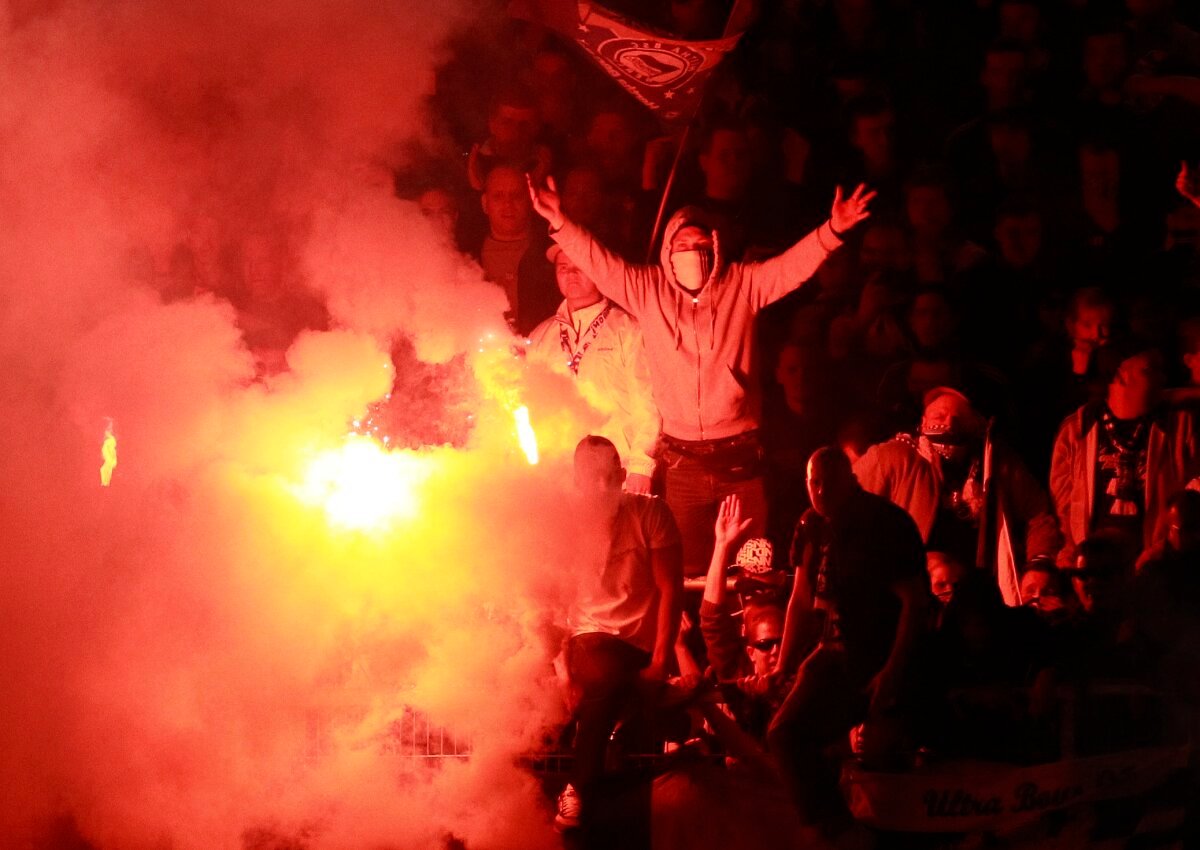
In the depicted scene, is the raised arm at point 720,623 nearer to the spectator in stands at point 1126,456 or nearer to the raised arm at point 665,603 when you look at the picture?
the raised arm at point 665,603

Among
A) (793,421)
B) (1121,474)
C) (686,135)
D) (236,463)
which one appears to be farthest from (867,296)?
(236,463)

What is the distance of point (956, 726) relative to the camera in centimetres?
660

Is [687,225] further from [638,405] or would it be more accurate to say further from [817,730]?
[817,730]

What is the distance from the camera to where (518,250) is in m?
8.45

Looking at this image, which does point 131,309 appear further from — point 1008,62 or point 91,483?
point 1008,62

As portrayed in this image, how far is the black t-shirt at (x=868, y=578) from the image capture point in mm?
6566

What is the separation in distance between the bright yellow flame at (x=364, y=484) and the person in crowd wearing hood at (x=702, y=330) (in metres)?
1.39

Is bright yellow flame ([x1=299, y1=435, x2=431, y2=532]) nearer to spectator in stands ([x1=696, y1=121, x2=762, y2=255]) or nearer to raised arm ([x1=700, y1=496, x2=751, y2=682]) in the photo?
raised arm ([x1=700, y1=496, x2=751, y2=682])

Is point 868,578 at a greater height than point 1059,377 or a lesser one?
lesser

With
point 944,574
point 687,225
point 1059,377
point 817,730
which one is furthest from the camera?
point 687,225

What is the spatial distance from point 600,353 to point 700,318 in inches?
22.8

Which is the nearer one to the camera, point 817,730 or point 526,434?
point 817,730

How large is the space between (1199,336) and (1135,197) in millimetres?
827

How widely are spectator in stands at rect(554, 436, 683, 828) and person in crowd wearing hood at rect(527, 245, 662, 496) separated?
829mm
